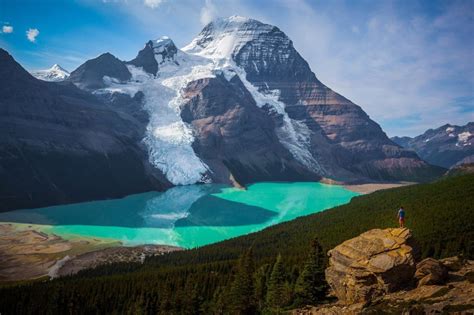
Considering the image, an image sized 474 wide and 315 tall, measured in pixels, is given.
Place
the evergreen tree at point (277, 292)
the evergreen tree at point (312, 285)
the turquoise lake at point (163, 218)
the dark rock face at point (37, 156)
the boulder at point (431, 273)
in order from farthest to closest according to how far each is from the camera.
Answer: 1. the dark rock face at point (37, 156)
2. the turquoise lake at point (163, 218)
3. the evergreen tree at point (277, 292)
4. the evergreen tree at point (312, 285)
5. the boulder at point (431, 273)

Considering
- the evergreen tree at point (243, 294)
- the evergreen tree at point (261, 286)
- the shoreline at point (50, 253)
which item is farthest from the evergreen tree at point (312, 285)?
the shoreline at point (50, 253)

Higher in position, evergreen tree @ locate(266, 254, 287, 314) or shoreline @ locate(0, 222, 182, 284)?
evergreen tree @ locate(266, 254, 287, 314)

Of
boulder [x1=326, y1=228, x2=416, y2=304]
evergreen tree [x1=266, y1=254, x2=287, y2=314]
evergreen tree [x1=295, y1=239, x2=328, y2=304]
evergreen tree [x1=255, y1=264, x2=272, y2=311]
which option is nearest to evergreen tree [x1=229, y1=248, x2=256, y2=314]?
evergreen tree [x1=255, y1=264, x2=272, y2=311]

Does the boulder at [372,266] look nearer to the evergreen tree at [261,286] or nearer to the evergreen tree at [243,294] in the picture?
the evergreen tree at [243,294]

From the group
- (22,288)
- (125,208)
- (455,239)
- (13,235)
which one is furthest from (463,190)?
(125,208)

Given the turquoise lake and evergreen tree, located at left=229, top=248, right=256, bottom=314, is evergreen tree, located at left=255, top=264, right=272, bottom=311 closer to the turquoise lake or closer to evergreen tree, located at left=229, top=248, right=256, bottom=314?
evergreen tree, located at left=229, top=248, right=256, bottom=314

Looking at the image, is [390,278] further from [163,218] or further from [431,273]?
[163,218]
